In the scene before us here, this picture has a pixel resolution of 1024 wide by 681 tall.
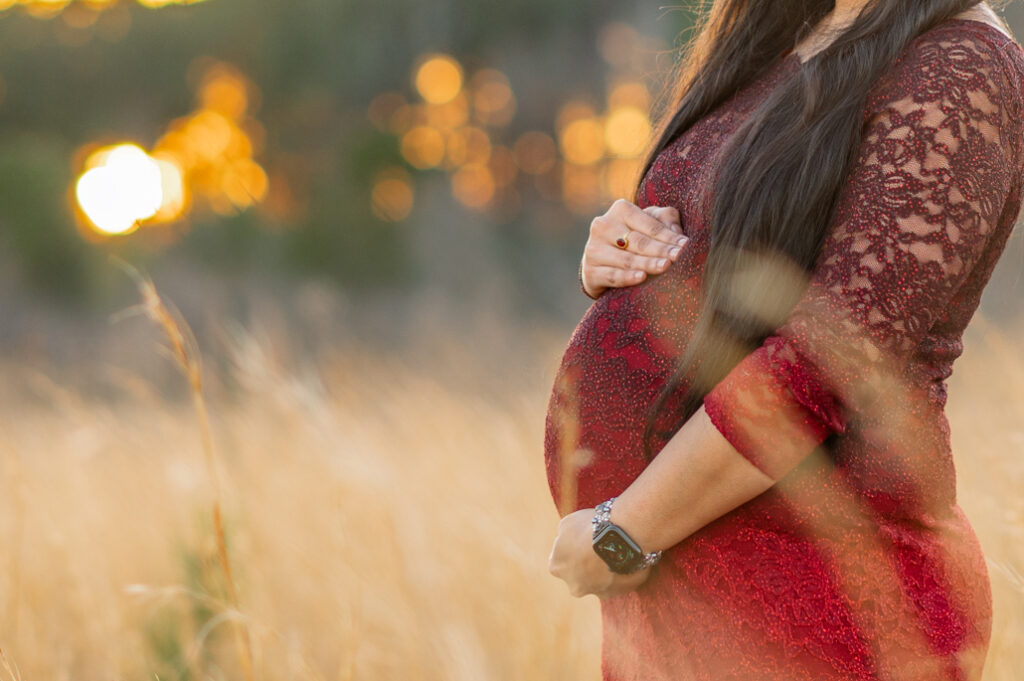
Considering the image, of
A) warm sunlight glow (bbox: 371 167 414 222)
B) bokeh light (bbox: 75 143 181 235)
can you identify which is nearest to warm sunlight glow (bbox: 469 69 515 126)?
warm sunlight glow (bbox: 371 167 414 222)

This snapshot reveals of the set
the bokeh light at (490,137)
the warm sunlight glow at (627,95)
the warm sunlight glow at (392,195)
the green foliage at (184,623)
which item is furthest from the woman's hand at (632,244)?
the warm sunlight glow at (392,195)

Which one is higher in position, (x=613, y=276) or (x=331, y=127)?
(x=331, y=127)

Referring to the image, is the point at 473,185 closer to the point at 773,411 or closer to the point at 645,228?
the point at 645,228

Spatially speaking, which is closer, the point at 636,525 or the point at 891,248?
the point at 891,248

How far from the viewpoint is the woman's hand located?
1275mm

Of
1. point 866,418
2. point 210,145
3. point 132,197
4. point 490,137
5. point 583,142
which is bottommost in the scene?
point 866,418

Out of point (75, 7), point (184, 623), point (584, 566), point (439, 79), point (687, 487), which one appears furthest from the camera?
point (439, 79)

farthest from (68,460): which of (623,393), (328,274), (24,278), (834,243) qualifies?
(24,278)

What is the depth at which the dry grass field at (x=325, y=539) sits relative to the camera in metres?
1.84

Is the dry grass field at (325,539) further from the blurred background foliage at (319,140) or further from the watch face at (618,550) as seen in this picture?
the blurred background foliage at (319,140)

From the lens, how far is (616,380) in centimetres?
128

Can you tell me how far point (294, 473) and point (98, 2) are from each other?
16391 millimetres

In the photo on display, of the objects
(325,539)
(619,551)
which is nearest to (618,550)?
(619,551)

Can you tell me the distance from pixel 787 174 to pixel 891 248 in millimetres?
163
